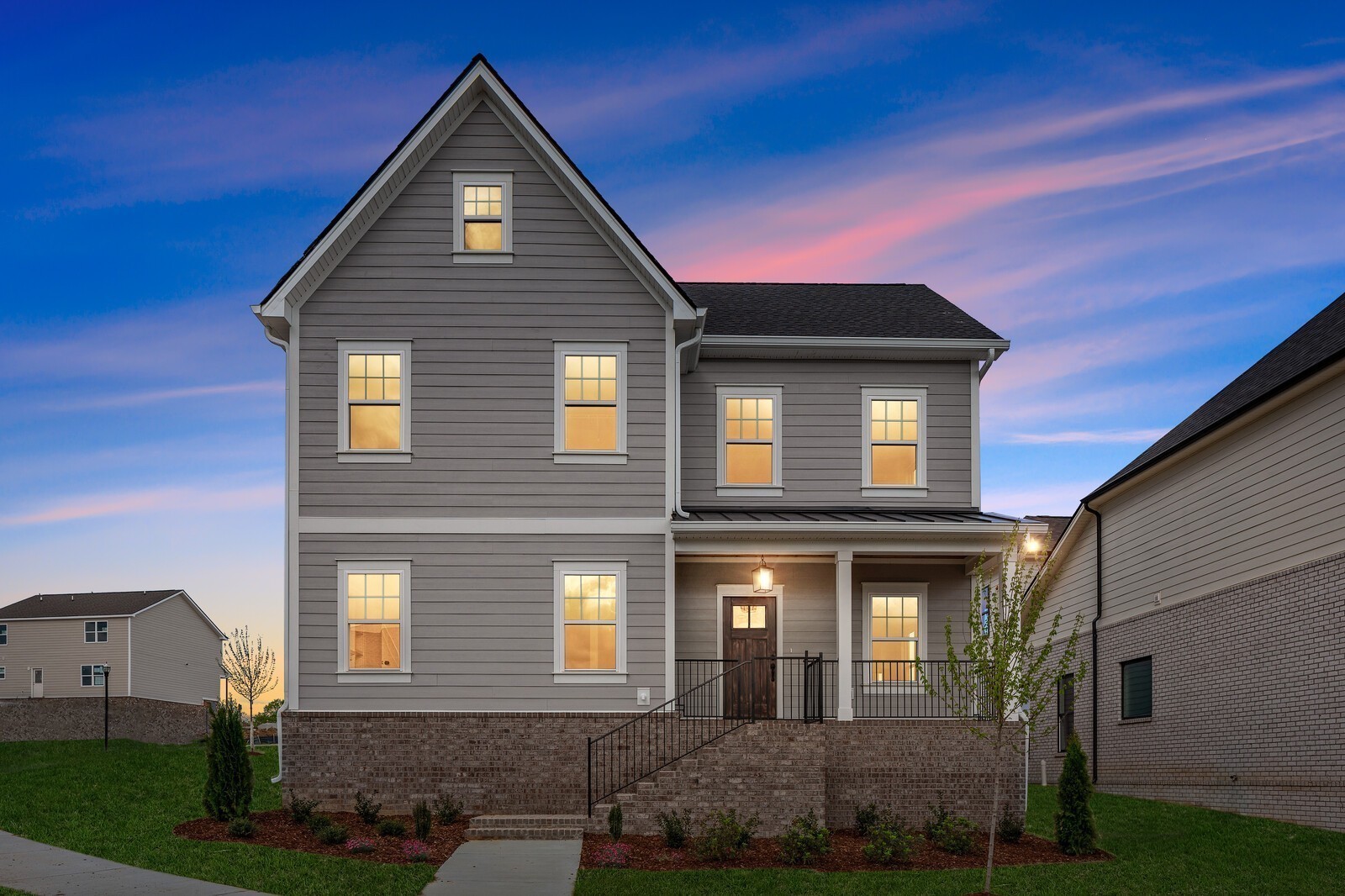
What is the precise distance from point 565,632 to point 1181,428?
13.0 m

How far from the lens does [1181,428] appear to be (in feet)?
75.6

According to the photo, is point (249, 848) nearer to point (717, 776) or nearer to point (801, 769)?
point (717, 776)

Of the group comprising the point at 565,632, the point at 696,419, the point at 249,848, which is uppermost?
the point at 696,419

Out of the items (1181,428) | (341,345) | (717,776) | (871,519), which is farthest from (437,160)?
(1181,428)

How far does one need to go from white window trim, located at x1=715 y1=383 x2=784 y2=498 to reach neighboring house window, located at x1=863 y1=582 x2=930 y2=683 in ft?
7.70

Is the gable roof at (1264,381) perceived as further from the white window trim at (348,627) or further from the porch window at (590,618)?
the white window trim at (348,627)

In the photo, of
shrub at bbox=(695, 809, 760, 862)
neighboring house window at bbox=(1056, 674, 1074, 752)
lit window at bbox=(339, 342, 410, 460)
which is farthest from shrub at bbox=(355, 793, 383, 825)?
neighboring house window at bbox=(1056, 674, 1074, 752)

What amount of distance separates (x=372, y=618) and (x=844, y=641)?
7.08 metres

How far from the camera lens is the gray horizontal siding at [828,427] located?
2002cm

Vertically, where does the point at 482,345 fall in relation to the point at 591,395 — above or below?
above

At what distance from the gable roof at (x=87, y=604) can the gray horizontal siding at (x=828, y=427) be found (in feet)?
111

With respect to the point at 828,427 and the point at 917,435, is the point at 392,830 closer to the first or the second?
the point at 828,427

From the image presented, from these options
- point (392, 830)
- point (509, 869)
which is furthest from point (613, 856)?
point (392, 830)

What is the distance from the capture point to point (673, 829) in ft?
51.0
